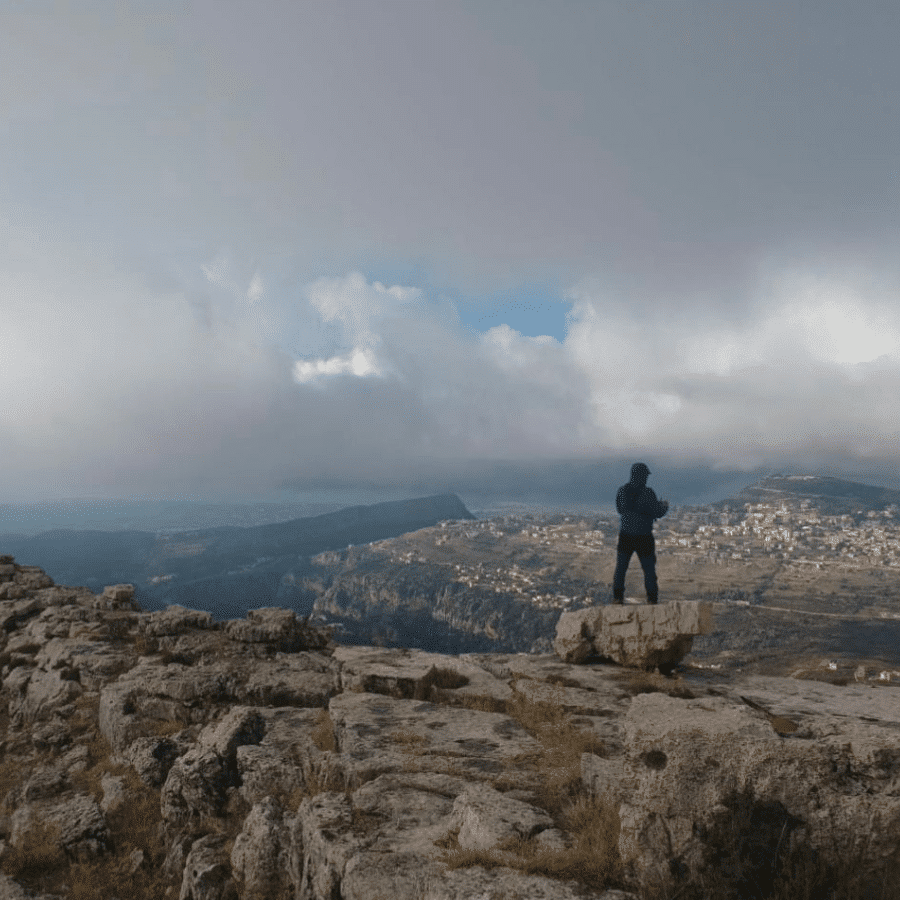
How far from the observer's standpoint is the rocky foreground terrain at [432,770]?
6605 mm

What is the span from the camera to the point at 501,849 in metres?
7.91

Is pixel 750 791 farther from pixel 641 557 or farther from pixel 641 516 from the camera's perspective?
pixel 641 516

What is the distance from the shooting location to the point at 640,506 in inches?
779

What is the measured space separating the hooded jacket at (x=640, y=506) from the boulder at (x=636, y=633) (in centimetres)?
294

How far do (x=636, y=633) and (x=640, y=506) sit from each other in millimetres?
4694

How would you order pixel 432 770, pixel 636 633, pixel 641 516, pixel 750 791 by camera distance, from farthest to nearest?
1. pixel 641 516
2. pixel 636 633
3. pixel 432 770
4. pixel 750 791

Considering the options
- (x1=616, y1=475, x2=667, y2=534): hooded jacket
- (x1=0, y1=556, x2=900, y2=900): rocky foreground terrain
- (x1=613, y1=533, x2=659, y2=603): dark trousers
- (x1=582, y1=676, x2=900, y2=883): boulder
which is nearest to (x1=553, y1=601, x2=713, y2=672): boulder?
(x1=0, y1=556, x2=900, y2=900): rocky foreground terrain

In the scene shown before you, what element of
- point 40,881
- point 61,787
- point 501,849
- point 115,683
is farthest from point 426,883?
point 115,683

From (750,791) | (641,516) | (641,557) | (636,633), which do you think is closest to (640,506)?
(641,516)

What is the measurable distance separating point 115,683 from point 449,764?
1580 cm

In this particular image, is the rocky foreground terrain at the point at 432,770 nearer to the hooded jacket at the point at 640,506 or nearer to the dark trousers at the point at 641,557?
the dark trousers at the point at 641,557

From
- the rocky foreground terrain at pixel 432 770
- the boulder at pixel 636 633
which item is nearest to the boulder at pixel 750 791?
the rocky foreground terrain at pixel 432 770

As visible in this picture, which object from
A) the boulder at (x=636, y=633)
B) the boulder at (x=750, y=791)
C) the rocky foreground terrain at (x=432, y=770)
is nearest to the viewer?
the boulder at (x=750, y=791)

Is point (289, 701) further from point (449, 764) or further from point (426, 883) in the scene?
point (426, 883)
